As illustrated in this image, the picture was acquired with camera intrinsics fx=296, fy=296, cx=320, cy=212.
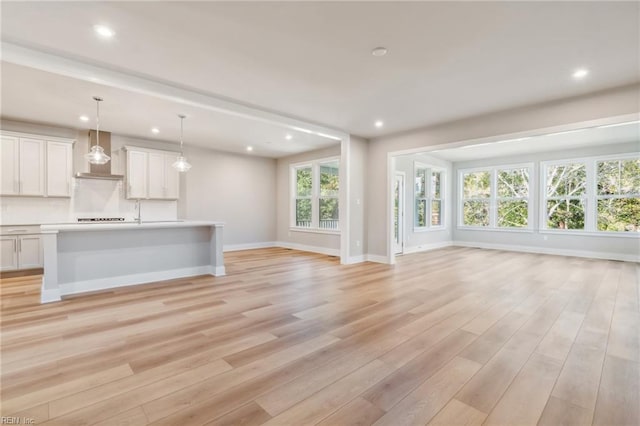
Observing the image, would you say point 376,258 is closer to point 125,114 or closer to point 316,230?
point 316,230

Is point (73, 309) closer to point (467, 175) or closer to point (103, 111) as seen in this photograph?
point (103, 111)

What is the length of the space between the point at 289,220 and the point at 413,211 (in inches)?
139

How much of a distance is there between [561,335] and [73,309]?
5113 millimetres

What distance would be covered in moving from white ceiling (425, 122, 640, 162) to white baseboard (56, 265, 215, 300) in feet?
17.2

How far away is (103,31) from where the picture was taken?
271 centimetres

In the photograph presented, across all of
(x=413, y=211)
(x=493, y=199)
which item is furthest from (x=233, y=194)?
(x=493, y=199)

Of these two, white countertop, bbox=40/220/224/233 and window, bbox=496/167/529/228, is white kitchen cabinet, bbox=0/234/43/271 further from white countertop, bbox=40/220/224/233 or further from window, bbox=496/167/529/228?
window, bbox=496/167/529/228

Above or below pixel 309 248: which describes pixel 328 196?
above

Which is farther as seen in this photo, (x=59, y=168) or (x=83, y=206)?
(x=83, y=206)

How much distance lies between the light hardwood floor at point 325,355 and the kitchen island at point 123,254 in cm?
36

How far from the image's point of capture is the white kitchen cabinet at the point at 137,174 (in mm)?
6266

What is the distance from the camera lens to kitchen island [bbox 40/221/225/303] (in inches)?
149

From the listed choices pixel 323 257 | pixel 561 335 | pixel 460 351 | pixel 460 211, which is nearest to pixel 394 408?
pixel 460 351

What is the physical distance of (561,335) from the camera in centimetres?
275
